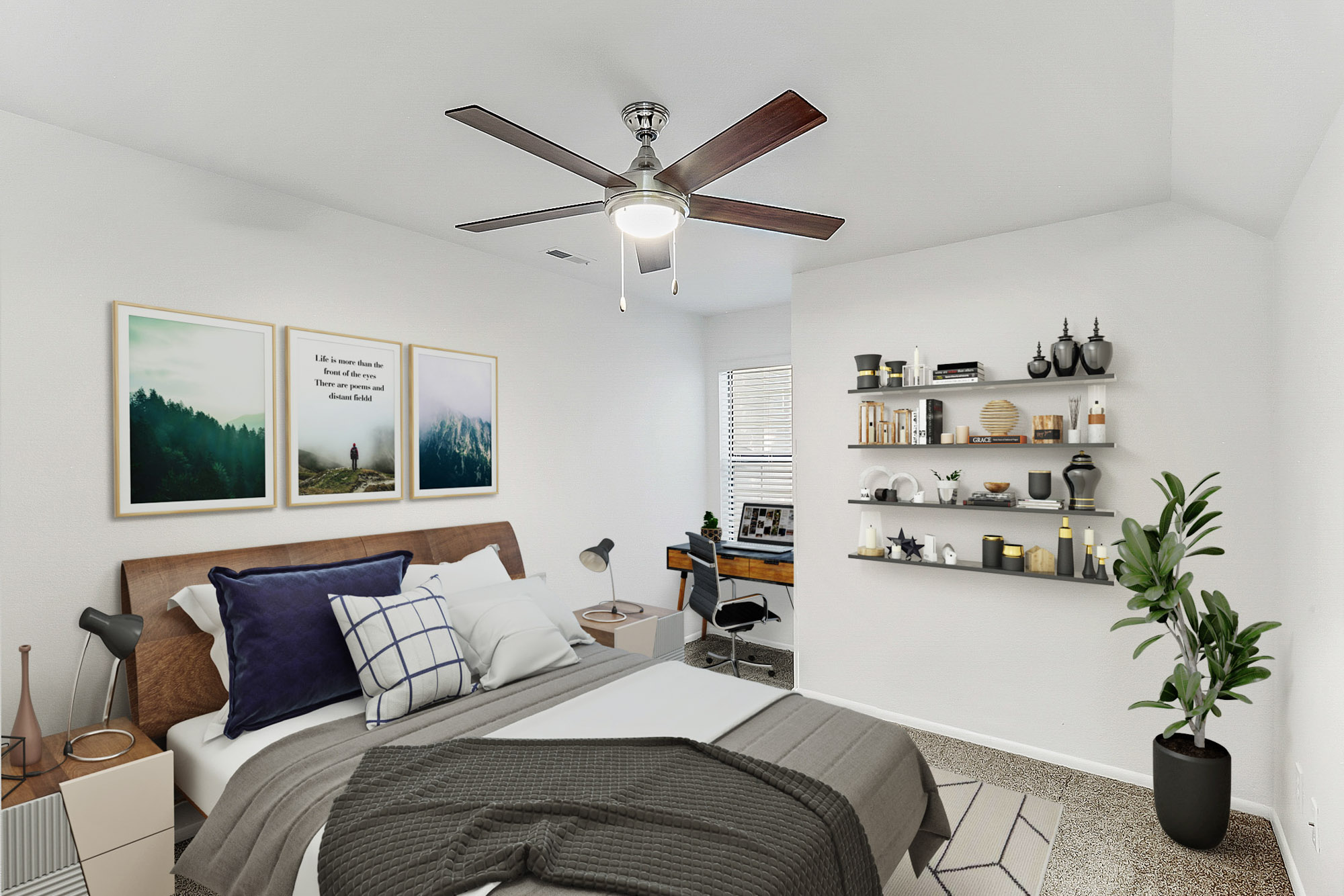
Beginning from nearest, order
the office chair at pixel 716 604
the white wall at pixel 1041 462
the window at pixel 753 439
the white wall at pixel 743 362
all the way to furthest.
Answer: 1. the white wall at pixel 1041 462
2. the office chair at pixel 716 604
3. the white wall at pixel 743 362
4. the window at pixel 753 439

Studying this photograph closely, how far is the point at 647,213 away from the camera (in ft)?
6.84

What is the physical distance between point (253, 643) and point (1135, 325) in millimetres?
3814

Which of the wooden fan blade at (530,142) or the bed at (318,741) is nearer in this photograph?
the wooden fan blade at (530,142)

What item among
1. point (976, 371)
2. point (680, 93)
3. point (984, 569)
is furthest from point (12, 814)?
point (976, 371)

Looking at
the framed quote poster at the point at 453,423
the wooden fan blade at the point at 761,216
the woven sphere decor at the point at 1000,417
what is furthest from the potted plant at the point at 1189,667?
the framed quote poster at the point at 453,423

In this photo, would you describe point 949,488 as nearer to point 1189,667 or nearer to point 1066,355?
point 1066,355

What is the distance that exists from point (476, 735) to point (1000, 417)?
9.12ft

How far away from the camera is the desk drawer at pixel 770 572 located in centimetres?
465

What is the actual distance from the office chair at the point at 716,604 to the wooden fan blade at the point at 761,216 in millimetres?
2482

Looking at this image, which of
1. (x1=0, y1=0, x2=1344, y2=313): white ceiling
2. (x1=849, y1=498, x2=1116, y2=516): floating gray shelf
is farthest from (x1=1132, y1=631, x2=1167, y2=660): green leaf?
(x1=0, y1=0, x2=1344, y2=313): white ceiling

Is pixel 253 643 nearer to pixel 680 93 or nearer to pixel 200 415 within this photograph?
pixel 200 415

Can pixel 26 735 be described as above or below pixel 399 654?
below

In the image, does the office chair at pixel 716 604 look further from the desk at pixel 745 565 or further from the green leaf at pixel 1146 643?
the green leaf at pixel 1146 643

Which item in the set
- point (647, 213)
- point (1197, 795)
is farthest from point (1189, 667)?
point (647, 213)
